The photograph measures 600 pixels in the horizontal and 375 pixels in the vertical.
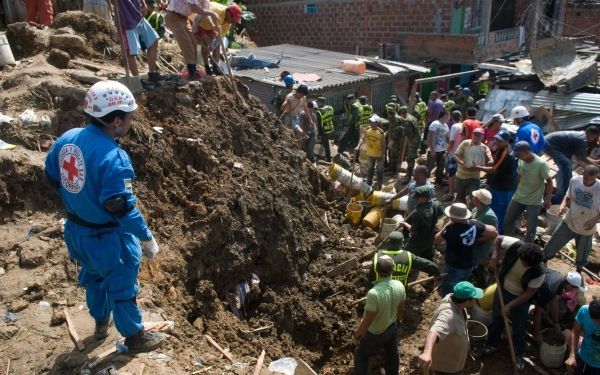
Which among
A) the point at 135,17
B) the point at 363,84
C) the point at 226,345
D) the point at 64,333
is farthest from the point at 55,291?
the point at 363,84

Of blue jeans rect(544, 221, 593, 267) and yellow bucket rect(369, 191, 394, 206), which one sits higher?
blue jeans rect(544, 221, 593, 267)

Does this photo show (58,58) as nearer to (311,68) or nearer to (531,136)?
(531,136)

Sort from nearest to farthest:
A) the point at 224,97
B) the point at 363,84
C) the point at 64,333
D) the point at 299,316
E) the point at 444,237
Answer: the point at 64,333 → the point at 444,237 → the point at 299,316 → the point at 224,97 → the point at 363,84

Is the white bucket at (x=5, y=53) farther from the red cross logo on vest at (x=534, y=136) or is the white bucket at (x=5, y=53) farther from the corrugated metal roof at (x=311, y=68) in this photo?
the red cross logo on vest at (x=534, y=136)

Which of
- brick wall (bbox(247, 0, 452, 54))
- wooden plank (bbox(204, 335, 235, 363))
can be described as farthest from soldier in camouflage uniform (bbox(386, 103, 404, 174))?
brick wall (bbox(247, 0, 452, 54))

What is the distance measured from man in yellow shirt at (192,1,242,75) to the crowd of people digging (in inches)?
119

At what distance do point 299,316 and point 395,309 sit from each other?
1705 millimetres

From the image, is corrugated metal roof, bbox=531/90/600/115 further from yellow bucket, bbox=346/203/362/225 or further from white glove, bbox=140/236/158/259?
white glove, bbox=140/236/158/259

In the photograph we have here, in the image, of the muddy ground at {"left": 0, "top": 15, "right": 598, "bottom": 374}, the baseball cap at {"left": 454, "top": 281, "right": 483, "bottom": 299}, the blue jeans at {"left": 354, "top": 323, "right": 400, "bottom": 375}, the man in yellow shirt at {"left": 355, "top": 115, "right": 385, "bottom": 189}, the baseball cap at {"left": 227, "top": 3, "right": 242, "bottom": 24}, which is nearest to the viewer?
the muddy ground at {"left": 0, "top": 15, "right": 598, "bottom": 374}

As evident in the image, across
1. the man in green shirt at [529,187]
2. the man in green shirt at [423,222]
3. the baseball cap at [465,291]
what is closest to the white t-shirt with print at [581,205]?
the man in green shirt at [529,187]

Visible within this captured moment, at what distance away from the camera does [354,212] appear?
8914mm

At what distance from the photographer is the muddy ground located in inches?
171

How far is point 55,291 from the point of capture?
181 inches

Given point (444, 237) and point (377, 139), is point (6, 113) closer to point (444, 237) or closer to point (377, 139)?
point (444, 237)
